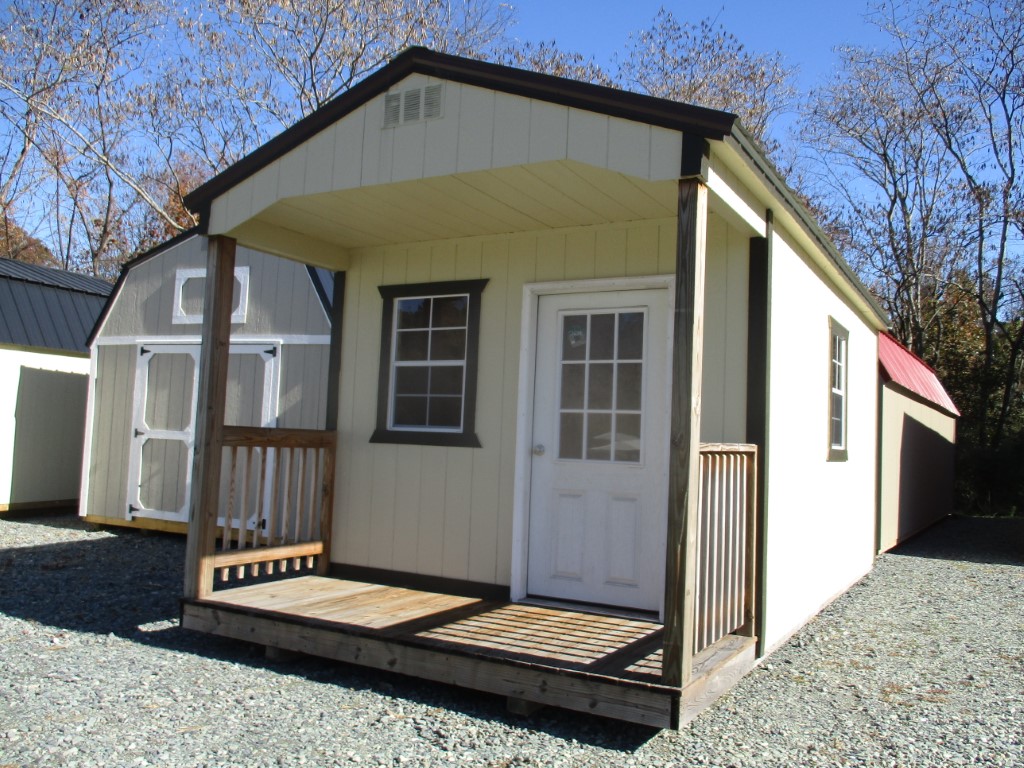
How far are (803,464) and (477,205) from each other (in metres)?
2.79

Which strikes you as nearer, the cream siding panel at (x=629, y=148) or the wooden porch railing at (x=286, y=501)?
the cream siding panel at (x=629, y=148)

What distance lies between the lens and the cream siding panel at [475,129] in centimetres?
440

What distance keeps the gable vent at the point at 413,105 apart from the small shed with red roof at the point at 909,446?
269 inches

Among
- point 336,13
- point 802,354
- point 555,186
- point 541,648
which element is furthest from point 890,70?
point 541,648

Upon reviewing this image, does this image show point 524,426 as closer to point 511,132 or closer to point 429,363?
point 429,363

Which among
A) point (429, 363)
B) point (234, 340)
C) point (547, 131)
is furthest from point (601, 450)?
point (234, 340)

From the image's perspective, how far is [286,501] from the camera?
5930 mm

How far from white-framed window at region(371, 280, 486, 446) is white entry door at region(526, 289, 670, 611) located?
1.77ft

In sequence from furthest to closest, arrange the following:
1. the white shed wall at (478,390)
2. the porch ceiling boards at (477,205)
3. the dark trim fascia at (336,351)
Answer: the dark trim fascia at (336,351)
the white shed wall at (478,390)
the porch ceiling boards at (477,205)

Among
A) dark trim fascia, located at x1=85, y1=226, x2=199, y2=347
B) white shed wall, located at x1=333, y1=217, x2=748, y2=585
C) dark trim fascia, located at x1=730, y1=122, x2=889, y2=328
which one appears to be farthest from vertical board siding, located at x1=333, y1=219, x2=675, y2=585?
dark trim fascia, located at x1=85, y1=226, x2=199, y2=347

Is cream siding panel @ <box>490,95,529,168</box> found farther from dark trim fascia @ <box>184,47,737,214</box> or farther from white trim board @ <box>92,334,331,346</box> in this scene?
white trim board @ <box>92,334,331,346</box>

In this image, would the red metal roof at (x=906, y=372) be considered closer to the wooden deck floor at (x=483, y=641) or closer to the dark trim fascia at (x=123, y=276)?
the wooden deck floor at (x=483, y=641)

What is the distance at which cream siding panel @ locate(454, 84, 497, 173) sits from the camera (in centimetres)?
440

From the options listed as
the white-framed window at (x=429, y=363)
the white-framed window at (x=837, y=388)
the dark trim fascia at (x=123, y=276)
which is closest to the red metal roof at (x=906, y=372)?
the white-framed window at (x=837, y=388)
